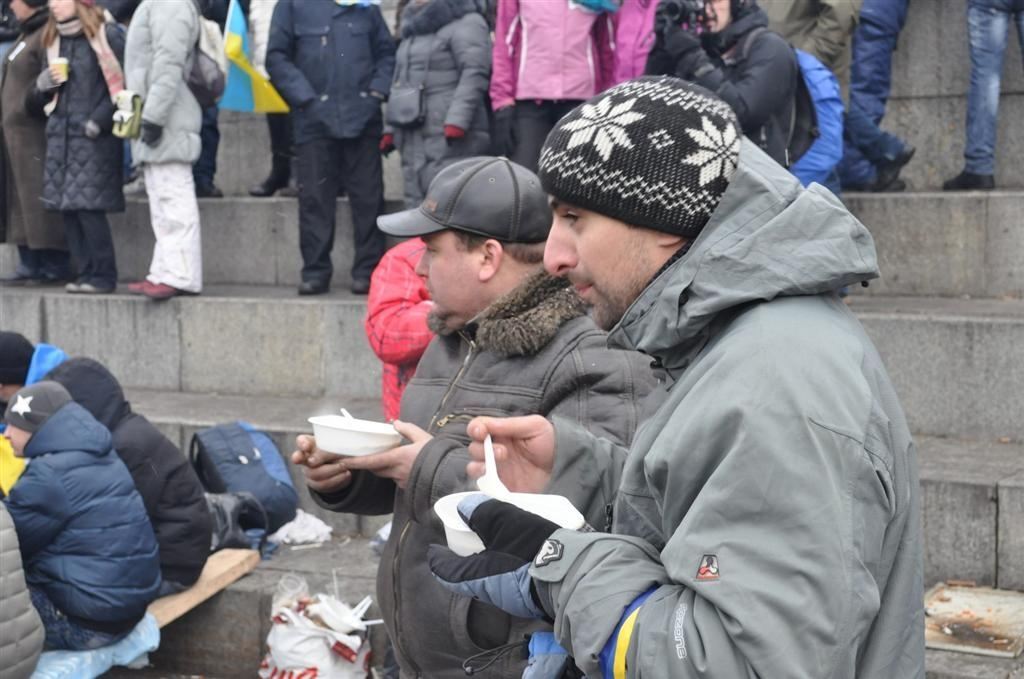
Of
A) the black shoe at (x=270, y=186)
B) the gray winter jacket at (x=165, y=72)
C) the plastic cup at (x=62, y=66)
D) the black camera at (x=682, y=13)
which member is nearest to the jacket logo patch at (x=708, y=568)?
the black camera at (x=682, y=13)

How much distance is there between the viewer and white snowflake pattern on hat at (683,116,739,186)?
6.59 ft

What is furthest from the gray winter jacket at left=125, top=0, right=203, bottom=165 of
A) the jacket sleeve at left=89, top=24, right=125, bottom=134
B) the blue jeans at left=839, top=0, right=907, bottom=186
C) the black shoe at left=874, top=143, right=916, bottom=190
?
the black shoe at left=874, top=143, right=916, bottom=190

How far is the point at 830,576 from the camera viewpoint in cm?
175

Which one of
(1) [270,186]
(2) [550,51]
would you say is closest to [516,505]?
(2) [550,51]

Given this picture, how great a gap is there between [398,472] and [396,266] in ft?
8.16

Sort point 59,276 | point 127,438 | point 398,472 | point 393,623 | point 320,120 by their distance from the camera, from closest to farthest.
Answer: point 398,472, point 393,623, point 127,438, point 320,120, point 59,276

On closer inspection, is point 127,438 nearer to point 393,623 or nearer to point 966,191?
point 393,623

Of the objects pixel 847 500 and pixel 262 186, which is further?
pixel 262 186

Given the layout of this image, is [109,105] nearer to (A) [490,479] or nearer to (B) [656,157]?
(A) [490,479]

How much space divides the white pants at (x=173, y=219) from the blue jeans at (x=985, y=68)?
452 centimetres

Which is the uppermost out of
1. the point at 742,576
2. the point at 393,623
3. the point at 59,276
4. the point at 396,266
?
the point at 742,576

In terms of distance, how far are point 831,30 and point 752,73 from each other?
4.68ft

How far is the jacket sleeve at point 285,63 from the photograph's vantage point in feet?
28.1

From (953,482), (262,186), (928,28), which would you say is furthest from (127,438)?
(928,28)
